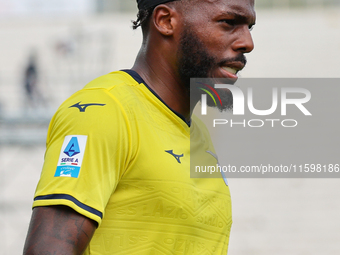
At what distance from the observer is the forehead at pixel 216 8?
6.51 ft

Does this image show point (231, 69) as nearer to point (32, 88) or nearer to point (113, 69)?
point (32, 88)

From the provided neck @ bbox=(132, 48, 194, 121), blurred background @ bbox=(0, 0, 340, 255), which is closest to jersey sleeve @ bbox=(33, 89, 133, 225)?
neck @ bbox=(132, 48, 194, 121)

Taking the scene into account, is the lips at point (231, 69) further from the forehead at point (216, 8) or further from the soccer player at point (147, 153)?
the forehead at point (216, 8)

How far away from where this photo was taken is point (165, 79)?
6.77ft

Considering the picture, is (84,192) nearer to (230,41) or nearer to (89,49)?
(230,41)

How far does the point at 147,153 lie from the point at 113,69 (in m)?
22.0

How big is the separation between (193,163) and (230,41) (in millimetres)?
529

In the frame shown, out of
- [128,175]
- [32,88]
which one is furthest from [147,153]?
[32,88]

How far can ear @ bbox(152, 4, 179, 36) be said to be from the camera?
204 cm

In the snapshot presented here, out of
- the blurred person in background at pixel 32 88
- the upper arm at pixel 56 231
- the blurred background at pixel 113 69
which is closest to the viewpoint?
the upper arm at pixel 56 231

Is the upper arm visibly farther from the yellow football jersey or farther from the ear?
the ear

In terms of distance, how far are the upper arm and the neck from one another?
730 millimetres

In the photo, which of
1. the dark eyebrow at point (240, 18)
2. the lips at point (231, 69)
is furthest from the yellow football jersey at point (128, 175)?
the dark eyebrow at point (240, 18)

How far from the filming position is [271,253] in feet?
26.5
